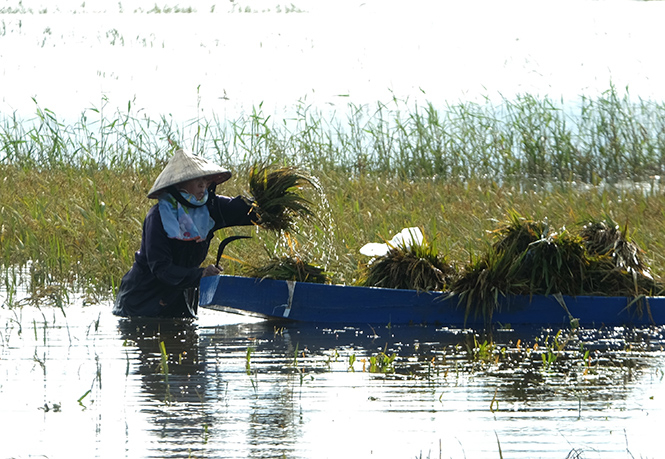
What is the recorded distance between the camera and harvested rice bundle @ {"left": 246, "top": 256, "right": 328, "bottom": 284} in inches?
292

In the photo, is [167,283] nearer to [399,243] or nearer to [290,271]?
[290,271]

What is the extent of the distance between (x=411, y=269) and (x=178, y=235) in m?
1.61

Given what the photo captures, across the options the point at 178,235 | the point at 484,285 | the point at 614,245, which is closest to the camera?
the point at 484,285

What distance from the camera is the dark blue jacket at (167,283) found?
7.31 metres

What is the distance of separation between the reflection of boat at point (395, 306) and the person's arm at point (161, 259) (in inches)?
9.8

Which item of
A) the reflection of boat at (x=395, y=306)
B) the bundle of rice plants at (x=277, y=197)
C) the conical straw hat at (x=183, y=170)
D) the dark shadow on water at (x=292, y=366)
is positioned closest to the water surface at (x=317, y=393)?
the dark shadow on water at (x=292, y=366)

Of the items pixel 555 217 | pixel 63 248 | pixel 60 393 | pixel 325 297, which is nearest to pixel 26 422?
pixel 60 393

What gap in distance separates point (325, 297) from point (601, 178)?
278 inches

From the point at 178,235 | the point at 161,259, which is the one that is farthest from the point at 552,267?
the point at 161,259

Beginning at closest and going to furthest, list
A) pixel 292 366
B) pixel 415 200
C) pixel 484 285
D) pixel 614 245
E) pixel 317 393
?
pixel 317 393
pixel 292 366
pixel 484 285
pixel 614 245
pixel 415 200

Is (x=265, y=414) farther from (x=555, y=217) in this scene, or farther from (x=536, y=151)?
(x=536, y=151)

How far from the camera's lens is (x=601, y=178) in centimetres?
1336

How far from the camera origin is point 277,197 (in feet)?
24.5

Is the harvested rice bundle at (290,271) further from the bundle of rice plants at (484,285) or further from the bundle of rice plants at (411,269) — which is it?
the bundle of rice plants at (484,285)
